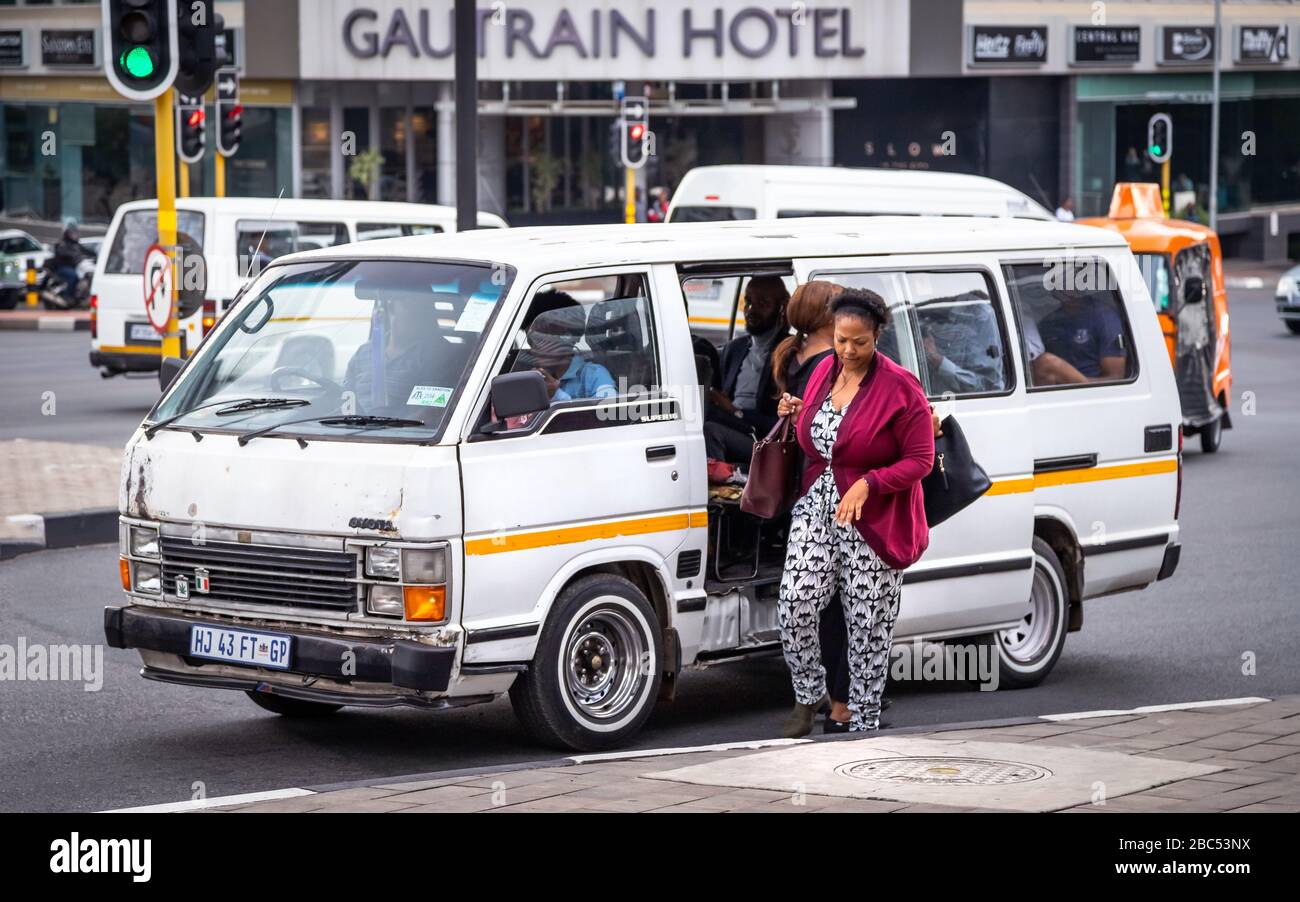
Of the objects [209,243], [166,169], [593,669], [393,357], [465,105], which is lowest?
[593,669]

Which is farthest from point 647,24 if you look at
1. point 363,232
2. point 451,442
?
point 451,442

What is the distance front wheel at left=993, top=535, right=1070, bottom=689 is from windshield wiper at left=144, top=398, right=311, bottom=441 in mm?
3506

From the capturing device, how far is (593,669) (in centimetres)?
775

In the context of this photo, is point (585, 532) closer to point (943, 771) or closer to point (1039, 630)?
point (943, 771)

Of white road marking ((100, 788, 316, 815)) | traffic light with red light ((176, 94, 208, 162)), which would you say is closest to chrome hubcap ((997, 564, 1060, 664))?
white road marking ((100, 788, 316, 815))

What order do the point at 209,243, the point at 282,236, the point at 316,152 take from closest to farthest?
the point at 209,243 < the point at 282,236 < the point at 316,152

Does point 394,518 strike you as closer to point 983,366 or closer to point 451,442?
point 451,442

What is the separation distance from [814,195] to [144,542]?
52.3 ft

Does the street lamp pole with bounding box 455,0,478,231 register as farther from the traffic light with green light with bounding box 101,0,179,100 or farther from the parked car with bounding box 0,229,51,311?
the parked car with bounding box 0,229,51,311

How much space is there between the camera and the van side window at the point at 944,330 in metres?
8.73

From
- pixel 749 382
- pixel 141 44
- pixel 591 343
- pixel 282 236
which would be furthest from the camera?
pixel 282 236

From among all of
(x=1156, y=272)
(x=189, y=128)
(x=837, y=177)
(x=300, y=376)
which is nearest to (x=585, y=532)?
(x=300, y=376)

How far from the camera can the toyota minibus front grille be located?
7.28 m
